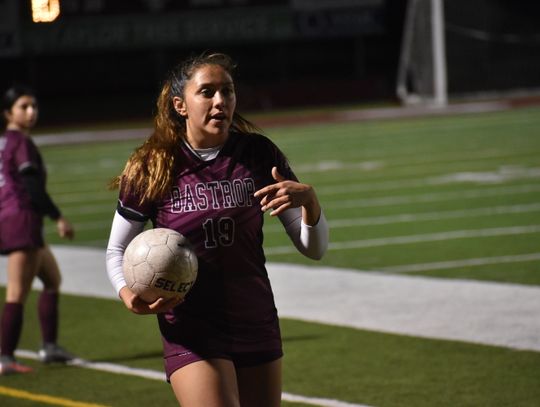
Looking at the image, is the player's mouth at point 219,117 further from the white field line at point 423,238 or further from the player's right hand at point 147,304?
the white field line at point 423,238

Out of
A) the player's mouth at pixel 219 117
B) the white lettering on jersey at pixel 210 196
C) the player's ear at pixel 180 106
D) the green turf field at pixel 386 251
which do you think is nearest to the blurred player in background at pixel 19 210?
the green turf field at pixel 386 251

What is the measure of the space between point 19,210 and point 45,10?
3.18 meters

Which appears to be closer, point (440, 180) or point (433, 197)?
point (433, 197)

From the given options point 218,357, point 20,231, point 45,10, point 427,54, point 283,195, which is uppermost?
point 45,10

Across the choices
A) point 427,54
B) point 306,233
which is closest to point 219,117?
point 306,233

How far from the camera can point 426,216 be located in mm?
15461

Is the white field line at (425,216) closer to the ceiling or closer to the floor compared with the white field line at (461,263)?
closer to the floor

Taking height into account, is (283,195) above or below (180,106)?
below

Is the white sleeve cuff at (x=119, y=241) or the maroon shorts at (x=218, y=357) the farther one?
the white sleeve cuff at (x=119, y=241)

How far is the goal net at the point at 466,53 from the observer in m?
40.2

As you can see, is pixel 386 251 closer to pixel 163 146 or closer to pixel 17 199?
pixel 17 199

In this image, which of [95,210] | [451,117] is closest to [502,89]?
[451,117]

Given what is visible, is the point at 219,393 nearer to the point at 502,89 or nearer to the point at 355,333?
the point at 355,333

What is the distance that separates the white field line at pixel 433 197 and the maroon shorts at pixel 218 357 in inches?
483
